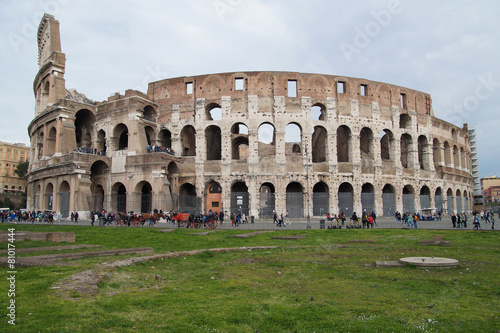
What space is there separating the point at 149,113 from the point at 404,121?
91.7ft

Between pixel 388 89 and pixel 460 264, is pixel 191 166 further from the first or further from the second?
pixel 460 264

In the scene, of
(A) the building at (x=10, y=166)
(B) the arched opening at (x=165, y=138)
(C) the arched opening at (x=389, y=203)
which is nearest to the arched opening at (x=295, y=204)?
(C) the arched opening at (x=389, y=203)

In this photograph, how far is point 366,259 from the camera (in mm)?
9898

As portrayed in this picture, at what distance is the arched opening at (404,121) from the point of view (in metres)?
38.5

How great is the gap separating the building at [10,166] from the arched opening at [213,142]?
6306 cm

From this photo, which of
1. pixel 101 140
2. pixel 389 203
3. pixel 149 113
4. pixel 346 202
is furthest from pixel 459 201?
pixel 101 140

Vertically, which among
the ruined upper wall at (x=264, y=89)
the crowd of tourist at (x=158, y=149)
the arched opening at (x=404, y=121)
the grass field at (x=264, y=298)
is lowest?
the grass field at (x=264, y=298)

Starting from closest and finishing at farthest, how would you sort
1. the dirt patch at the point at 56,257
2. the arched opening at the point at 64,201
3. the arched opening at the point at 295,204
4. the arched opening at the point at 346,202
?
the dirt patch at the point at 56,257 < the arched opening at the point at 64,201 < the arched opening at the point at 295,204 < the arched opening at the point at 346,202

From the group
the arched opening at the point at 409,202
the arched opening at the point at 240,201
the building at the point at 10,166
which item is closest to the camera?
the arched opening at the point at 240,201

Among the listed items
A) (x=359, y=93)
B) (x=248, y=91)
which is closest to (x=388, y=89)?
(x=359, y=93)

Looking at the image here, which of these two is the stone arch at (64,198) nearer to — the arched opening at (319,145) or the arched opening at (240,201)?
the arched opening at (240,201)

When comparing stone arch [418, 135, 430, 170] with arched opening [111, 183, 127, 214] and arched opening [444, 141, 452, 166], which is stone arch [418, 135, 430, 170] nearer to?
arched opening [444, 141, 452, 166]

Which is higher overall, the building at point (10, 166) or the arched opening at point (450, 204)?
the building at point (10, 166)

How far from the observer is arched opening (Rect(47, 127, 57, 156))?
3584 cm
